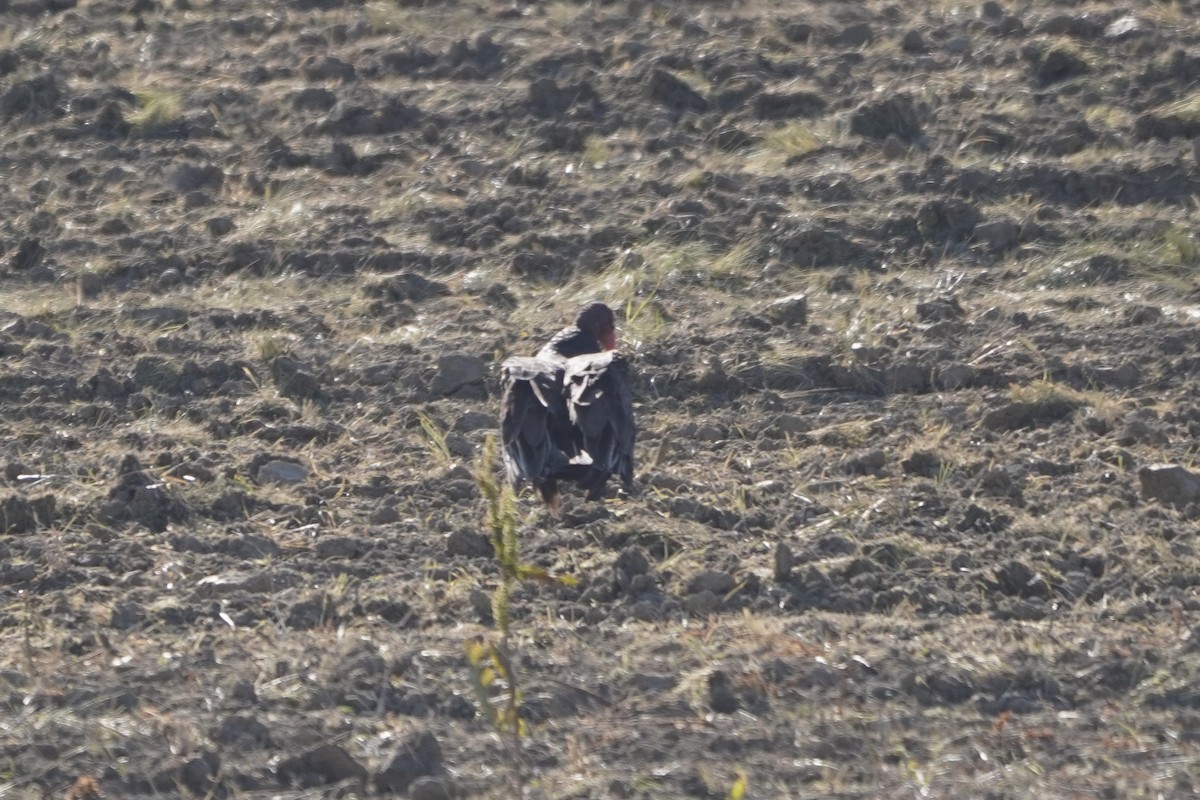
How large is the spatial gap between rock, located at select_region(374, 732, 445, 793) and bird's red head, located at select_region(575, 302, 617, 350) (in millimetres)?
2846

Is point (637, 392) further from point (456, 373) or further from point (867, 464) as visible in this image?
point (867, 464)

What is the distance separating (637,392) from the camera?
6480 millimetres

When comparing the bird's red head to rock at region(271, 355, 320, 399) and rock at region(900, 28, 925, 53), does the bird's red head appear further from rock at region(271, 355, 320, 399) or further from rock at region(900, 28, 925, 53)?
rock at region(900, 28, 925, 53)

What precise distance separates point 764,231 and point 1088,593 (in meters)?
2.92

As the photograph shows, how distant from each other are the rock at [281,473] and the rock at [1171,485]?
250 cm

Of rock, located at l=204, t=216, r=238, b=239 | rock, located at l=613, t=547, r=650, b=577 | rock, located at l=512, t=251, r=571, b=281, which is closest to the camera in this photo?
rock, located at l=613, t=547, r=650, b=577

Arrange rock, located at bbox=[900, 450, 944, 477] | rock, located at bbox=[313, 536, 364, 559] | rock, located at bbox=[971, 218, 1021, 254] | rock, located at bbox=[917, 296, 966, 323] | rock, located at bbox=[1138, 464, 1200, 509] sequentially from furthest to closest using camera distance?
rock, located at bbox=[971, 218, 1021, 254] → rock, located at bbox=[917, 296, 966, 323] → rock, located at bbox=[900, 450, 944, 477] → rock, located at bbox=[1138, 464, 1200, 509] → rock, located at bbox=[313, 536, 364, 559]

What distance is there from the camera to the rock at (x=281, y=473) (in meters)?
5.83

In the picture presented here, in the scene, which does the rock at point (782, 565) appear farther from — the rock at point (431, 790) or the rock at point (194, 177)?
the rock at point (194, 177)

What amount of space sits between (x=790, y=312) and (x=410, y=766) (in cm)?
335

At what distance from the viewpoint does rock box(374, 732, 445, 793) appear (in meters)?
3.88

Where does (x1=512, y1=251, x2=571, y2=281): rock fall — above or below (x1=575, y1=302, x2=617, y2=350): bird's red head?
below

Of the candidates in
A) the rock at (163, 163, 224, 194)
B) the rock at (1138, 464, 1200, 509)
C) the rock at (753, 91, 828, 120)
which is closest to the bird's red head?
the rock at (1138, 464, 1200, 509)

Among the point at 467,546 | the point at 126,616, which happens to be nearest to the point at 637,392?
the point at 467,546
